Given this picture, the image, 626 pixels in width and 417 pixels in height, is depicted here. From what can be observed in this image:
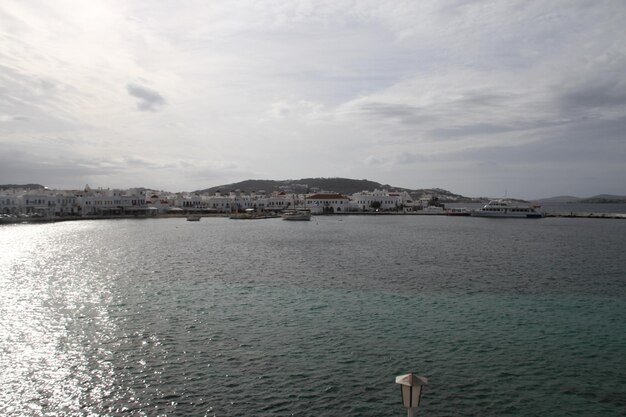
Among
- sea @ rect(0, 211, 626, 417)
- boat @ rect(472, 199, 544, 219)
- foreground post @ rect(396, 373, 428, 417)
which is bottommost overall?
sea @ rect(0, 211, 626, 417)

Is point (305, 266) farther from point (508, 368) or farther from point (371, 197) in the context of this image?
point (371, 197)

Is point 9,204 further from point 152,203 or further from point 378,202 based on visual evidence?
point 378,202

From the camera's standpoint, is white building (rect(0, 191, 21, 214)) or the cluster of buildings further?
the cluster of buildings

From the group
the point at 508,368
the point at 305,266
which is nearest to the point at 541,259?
the point at 305,266

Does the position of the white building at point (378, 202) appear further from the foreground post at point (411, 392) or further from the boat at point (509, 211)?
the foreground post at point (411, 392)

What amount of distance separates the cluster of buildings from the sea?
7404 cm

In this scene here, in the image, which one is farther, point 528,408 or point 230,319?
point 230,319

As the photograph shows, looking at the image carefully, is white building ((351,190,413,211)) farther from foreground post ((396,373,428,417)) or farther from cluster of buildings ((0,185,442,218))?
foreground post ((396,373,428,417))

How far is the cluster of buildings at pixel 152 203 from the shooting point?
297ft

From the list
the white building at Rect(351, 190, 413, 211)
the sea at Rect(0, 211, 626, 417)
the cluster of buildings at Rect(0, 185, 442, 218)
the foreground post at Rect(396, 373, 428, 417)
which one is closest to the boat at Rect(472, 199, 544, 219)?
the cluster of buildings at Rect(0, 185, 442, 218)

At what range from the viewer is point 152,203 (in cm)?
10900

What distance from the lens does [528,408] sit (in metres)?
9.35

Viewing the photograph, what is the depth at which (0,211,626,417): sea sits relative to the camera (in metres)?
9.70

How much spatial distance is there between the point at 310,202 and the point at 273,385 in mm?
106041
